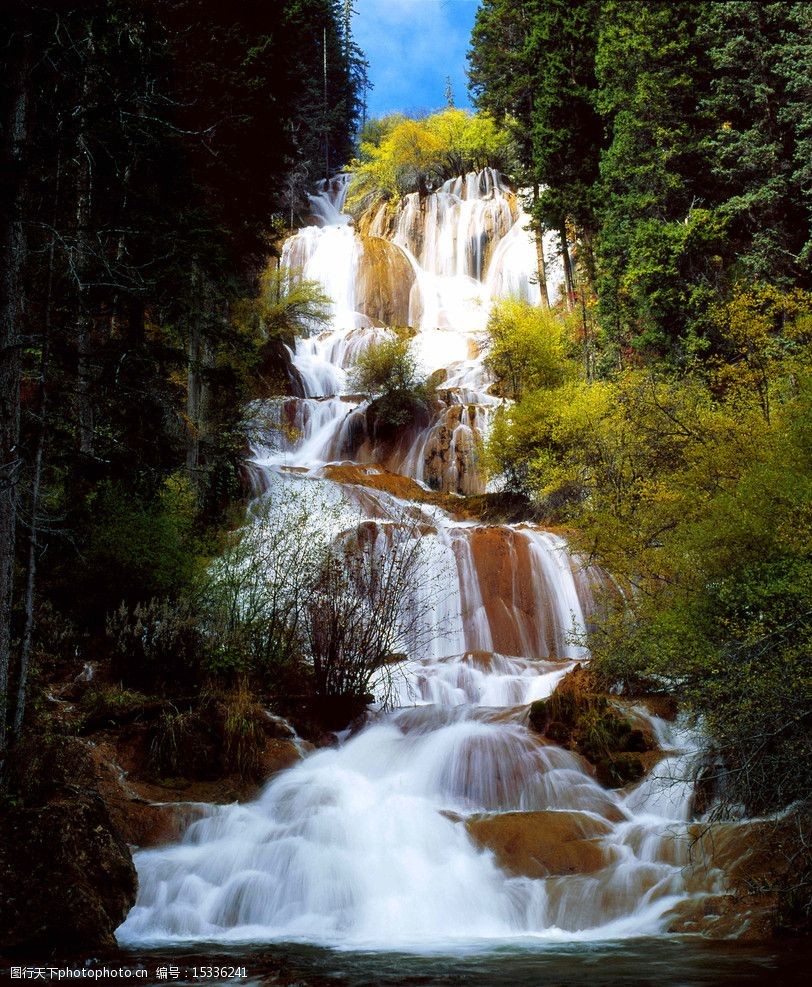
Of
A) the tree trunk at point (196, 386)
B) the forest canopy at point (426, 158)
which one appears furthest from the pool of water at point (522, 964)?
the forest canopy at point (426, 158)

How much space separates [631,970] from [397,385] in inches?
887

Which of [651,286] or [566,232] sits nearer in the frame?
[651,286]

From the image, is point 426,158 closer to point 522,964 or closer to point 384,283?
point 384,283

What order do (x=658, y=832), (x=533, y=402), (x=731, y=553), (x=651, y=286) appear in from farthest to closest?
(x=651, y=286) → (x=533, y=402) → (x=731, y=553) → (x=658, y=832)

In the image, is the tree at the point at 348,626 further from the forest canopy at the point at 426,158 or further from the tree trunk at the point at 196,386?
the forest canopy at the point at 426,158

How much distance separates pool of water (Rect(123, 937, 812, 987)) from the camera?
197 inches

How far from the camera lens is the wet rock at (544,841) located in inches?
293

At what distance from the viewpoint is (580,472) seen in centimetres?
1892

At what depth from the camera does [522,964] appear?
562 cm

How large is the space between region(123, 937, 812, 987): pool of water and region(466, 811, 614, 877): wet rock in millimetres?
1167

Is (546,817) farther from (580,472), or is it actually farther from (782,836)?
(580,472)

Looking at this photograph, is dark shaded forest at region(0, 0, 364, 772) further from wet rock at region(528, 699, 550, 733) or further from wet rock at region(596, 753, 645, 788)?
wet rock at region(596, 753, 645, 788)

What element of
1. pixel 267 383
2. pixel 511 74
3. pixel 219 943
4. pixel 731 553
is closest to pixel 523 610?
pixel 731 553

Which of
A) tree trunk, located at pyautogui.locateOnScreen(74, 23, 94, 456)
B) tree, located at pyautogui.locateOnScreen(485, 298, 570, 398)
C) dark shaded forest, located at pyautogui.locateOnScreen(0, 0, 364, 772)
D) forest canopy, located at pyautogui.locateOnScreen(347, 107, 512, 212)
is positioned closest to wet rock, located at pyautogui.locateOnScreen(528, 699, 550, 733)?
dark shaded forest, located at pyautogui.locateOnScreen(0, 0, 364, 772)
